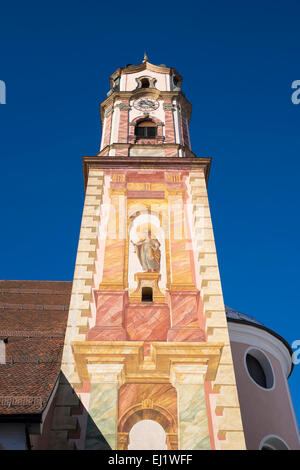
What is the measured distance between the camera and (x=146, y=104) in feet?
72.7

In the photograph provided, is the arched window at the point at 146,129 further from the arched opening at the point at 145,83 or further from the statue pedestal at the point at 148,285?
the statue pedestal at the point at 148,285

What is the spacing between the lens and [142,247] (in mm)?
14734

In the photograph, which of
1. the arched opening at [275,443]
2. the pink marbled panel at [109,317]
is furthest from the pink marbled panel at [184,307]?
the arched opening at [275,443]

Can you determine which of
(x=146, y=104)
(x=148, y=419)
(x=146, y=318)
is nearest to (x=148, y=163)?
(x=146, y=104)

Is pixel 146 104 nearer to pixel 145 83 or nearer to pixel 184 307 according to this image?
pixel 145 83

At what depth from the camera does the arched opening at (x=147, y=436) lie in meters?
10.4

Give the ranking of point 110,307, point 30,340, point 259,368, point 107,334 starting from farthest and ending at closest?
point 259,368
point 30,340
point 110,307
point 107,334

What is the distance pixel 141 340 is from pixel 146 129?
11127mm

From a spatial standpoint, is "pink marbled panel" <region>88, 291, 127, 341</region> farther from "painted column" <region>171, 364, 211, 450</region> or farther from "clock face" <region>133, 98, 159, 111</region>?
"clock face" <region>133, 98, 159, 111</region>

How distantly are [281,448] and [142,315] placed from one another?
17.7ft

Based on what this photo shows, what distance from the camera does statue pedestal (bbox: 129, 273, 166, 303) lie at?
43.7 feet

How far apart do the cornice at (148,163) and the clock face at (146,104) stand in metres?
4.80
